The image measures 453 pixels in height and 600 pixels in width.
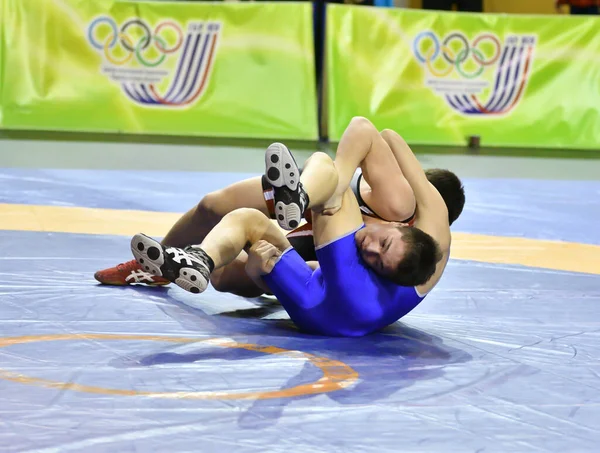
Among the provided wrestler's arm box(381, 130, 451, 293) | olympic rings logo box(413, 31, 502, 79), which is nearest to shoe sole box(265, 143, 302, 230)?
wrestler's arm box(381, 130, 451, 293)

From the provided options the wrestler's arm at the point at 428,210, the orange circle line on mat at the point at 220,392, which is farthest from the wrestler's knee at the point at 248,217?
the wrestler's arm at the point at 428,210

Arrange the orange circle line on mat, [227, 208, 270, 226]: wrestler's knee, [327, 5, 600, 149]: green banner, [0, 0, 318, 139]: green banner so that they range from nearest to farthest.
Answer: the orange circle line on mat, [227, 208, 270, 226]: wrestler's knee, [0, 0, 318, 139]: green banner, [327, 5, 600, 149]: green banner

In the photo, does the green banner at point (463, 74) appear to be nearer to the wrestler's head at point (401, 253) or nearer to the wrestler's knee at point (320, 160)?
the wrestler's knee at point (320, 160)

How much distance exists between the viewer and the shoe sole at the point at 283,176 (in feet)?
10.9

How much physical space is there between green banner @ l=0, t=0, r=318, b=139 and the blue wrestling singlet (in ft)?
20.5

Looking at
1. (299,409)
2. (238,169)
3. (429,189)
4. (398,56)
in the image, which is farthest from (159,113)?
(299,409)

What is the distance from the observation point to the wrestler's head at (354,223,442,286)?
3.57 metres

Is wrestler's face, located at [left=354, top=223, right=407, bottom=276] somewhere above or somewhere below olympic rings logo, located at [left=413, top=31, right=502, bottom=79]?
above

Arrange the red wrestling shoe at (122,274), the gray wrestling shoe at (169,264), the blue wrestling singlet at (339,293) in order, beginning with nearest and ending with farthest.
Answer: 1. the gray wrestling shoe at (169,264)
2. the blue wrestling singlet at (339,293)
3. the red wrestling shoe at (122,274)

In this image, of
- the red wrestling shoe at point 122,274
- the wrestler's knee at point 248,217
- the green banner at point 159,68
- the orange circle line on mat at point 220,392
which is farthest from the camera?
the green banner at point 159,68

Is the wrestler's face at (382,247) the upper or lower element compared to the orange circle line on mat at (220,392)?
upper

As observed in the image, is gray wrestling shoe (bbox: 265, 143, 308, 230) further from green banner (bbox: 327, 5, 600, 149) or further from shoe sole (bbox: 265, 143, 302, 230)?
green banner (bbox: 327, 5, 600, 149)

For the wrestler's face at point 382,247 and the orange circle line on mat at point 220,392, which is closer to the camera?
the orange circle line on mat at point 220,392

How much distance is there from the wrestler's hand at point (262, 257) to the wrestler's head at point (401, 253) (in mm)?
351
